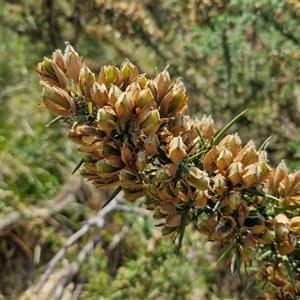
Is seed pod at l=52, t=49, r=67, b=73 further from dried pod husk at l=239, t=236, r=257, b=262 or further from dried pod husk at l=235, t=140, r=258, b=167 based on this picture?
dried pod husk at l=239, t=236, r=257, b=262

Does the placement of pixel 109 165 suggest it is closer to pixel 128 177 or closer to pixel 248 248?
pixel 128 177

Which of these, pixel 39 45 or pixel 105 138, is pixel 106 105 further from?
pixel 39 45

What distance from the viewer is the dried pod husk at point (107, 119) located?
0.66m

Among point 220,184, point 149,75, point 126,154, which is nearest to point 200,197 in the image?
point 220,184

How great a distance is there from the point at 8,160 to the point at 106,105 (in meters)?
Result: 2.54

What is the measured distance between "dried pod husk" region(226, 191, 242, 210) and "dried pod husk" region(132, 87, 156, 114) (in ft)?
0.67

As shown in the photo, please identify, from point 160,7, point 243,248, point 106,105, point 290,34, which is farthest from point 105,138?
point 160,7

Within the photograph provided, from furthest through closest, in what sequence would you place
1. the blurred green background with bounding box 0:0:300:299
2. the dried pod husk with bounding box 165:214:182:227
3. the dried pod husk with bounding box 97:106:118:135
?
the blurred green background with bounding box 0:0:300:299
the dried pod husk with bounding box 165:214:182:227
the dried pod husk with bounding box 97:106:118:135

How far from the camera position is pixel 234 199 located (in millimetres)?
695

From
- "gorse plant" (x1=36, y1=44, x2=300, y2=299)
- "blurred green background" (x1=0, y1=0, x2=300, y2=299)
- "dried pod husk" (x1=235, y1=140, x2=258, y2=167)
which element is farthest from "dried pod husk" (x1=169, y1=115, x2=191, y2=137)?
"blurred green background" (x1=0, y1=0, x2=300, y2=299)

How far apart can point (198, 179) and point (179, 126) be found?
106 millimetres

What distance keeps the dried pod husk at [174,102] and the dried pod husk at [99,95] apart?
11cm

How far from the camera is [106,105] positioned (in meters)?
0.69

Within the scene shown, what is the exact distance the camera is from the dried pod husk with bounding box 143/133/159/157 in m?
0.69
